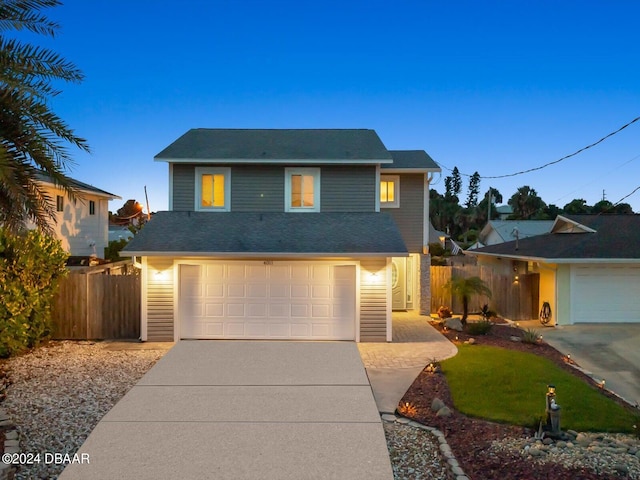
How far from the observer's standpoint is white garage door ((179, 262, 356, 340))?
459 inches

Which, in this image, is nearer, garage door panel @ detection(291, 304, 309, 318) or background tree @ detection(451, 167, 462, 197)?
garage door panel @ detection(291, 304, 309, 318)

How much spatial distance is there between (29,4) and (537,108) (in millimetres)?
26749

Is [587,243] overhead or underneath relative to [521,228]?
underneath

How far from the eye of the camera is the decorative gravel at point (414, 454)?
4.79 m

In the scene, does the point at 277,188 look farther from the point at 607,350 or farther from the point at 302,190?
the point at 607,350

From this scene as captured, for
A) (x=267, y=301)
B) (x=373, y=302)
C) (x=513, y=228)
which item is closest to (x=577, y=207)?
(x=513, y=228)

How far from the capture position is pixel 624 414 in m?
6.77

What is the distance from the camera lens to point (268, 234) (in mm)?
12297

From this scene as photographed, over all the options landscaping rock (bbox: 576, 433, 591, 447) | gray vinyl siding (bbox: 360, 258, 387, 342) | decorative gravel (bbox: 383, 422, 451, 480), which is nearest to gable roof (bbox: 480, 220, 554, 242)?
gray vinyl siding (bbox: 360, 258, 387, 342)

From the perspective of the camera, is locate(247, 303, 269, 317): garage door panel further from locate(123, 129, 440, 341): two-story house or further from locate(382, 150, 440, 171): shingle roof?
locate(382, 150, 440, 171): shingle roof

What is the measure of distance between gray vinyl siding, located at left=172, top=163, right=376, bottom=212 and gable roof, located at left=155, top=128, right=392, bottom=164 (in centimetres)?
36

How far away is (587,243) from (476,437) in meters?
12.3

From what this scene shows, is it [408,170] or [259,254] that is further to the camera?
[408,170]

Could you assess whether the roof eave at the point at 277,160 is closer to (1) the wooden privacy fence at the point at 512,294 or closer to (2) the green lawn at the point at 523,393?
(1) the wooden privacy fence at the point at 512,294
